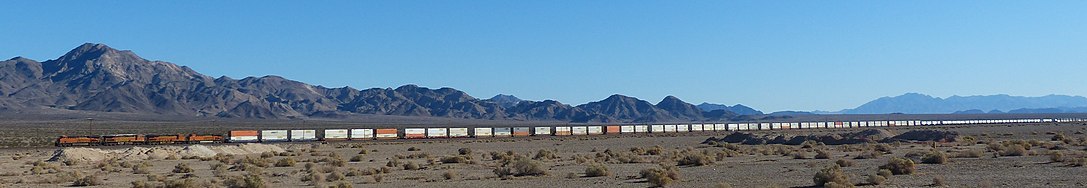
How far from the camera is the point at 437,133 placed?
94.1m

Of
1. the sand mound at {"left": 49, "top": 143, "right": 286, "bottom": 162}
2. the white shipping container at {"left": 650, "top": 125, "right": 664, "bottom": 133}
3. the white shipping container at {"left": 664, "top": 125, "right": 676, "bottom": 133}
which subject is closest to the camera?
the sand mound at {"left": 49, "top": 143, "right": 286, "bottom": 162}

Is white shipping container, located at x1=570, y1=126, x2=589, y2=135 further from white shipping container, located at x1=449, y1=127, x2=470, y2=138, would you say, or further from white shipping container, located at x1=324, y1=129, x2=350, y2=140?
white shipping container, located at x1=324, y1=129, x2=350, y2=140

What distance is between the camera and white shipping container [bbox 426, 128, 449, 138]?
9275 cm

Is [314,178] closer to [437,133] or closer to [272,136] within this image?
[272,136]

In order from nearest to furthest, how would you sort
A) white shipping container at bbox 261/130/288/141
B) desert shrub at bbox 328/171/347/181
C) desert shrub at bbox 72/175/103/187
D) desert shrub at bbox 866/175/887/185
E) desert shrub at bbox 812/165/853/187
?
desert shrub at bbox 812/165/853/187
desert shrub at bbox 866/175/887/185
desert shrub at bbox 72/175/103/187
desert shrub at bbox 328/171/347/181
white shipping container at bbox 261/130/288/141

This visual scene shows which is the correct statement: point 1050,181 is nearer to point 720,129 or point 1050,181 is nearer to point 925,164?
point 925,164

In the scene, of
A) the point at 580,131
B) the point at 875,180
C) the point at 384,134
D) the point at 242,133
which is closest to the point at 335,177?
the point at 875,180

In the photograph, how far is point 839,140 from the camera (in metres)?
63.5

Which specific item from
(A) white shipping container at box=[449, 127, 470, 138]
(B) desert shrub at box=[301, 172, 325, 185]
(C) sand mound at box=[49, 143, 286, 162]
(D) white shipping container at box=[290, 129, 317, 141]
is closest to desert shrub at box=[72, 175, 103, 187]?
(B) desert shrub at box=[301, 172, 325, 185]

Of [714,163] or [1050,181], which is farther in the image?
[714,163]

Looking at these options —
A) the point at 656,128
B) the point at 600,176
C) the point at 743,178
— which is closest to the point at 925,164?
the point at 743,178

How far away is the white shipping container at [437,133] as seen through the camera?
304ft

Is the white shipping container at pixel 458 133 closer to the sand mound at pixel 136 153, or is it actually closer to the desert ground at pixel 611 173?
the sand mound at pixel 136 153

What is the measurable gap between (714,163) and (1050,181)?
13.6m
